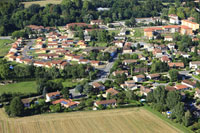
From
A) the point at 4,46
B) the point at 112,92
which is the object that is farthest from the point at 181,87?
the point at 4,46

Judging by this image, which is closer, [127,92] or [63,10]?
[127,92]

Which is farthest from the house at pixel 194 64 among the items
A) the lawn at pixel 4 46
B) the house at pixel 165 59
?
the lawn at pixel 4 46

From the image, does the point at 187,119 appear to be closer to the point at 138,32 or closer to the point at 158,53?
the point at 158,53

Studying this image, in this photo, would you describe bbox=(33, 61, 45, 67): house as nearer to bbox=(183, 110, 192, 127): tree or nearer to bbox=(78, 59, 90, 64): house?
bbox=(78, 59, 90, 64): house

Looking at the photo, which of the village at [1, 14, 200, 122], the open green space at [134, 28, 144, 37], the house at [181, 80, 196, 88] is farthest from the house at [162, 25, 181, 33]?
the house at [181, 80, 196, 88]

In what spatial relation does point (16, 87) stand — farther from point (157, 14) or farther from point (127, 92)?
point (157, 14)

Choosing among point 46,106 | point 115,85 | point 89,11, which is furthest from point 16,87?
point 89,11

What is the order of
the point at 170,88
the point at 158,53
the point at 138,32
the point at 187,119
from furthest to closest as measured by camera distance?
the point at 138,32 → the point at 158,53 → the point at 170,88 → the point at 187,119
